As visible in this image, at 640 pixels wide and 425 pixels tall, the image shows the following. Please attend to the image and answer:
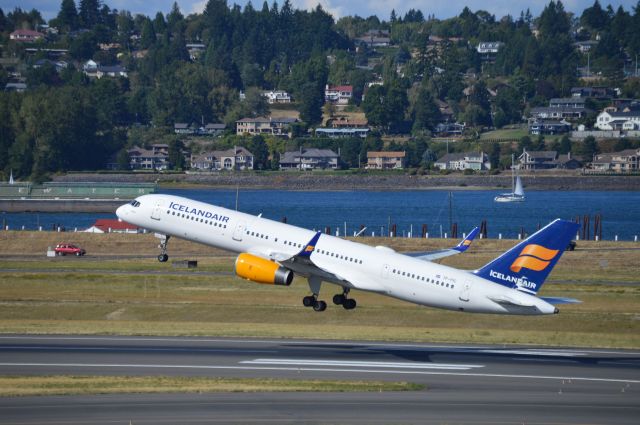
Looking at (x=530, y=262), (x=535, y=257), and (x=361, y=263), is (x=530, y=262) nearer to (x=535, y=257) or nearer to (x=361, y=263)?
(x=535, y=257)

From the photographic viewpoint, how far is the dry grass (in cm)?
5134

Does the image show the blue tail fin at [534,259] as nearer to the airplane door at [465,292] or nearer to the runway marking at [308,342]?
the airplane door at [465,292]

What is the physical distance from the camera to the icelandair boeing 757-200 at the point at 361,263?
60094 mm

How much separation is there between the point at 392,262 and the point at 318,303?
4.91 metres

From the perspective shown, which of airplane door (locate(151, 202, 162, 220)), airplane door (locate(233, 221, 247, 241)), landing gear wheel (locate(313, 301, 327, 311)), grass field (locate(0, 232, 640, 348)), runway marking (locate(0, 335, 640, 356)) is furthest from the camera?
airplane door (locate(151, 202, 162, 220))

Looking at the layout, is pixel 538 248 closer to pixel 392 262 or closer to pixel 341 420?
pixel 392 262

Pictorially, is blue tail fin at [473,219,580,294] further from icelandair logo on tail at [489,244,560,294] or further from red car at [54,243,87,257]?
red car at [54,243,87,257]

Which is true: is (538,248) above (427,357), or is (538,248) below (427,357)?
above

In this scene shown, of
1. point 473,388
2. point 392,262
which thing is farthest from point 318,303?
point 473,388

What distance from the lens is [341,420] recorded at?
46.2 meters

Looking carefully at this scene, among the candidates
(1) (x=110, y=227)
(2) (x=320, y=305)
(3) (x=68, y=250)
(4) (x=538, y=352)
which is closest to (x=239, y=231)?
(2) (x=320, y=305)

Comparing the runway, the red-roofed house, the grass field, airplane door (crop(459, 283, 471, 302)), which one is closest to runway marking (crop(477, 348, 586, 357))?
the runway

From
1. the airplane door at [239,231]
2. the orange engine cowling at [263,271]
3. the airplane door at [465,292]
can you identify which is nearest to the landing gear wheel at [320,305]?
the orange engine cowling at [263,271]

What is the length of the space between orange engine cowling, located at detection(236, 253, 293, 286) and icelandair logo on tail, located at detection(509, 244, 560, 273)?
12.5m
